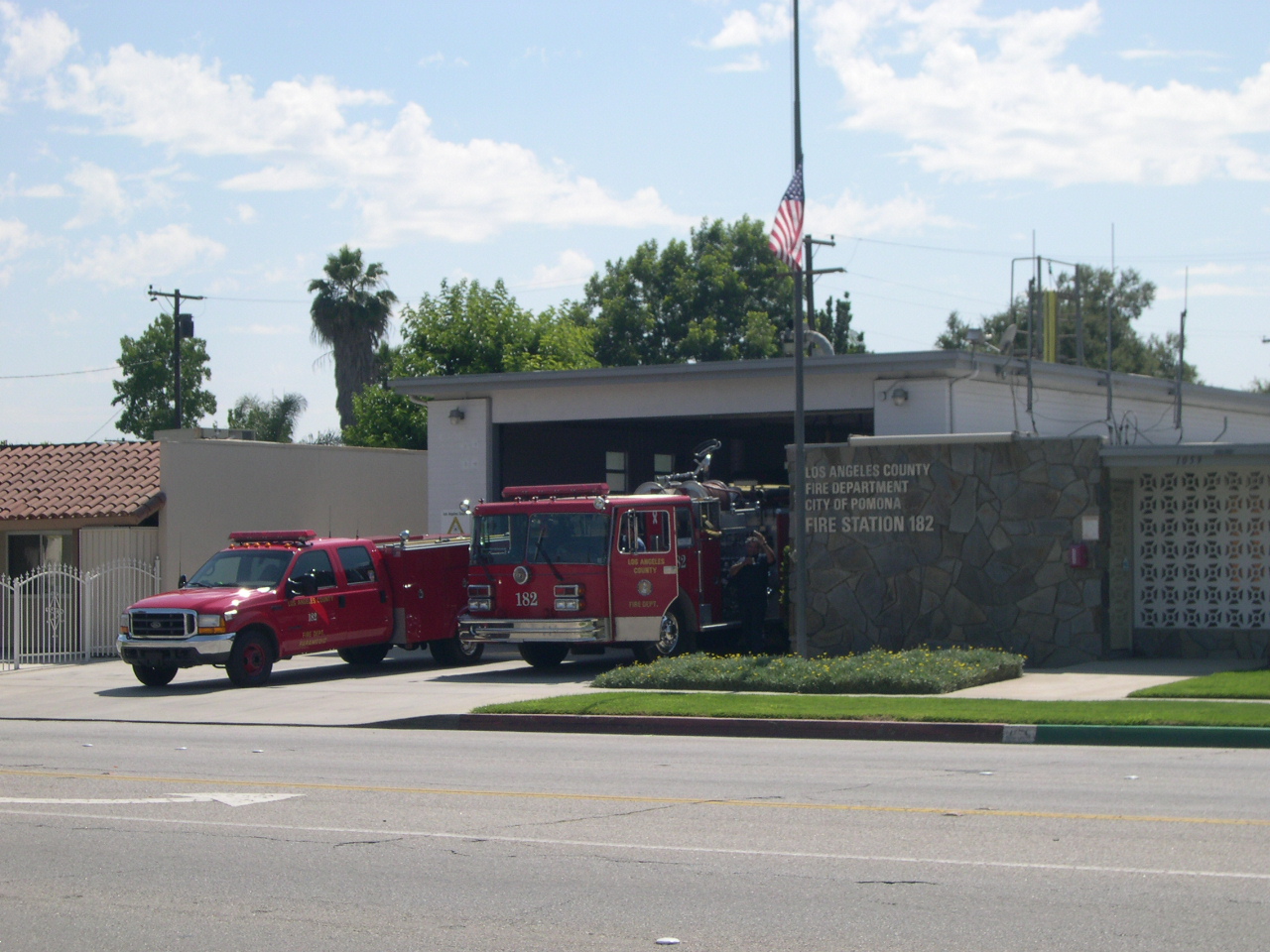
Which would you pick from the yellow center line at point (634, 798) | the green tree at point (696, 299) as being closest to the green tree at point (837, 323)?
the green tree at point (696, 299)

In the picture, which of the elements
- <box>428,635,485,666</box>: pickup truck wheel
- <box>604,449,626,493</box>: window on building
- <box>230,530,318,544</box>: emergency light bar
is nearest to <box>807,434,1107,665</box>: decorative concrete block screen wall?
<box>428,635,485,666</box>: pickup truck wheel

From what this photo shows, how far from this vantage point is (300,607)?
21.8 m

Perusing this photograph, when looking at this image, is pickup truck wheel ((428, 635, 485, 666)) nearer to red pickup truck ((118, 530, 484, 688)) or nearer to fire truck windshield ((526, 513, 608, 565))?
red pickup truck ((118, 530, 484, 688))

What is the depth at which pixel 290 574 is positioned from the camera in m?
21.8

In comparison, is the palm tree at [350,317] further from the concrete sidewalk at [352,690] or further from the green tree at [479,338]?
the concrete sidewalk at [352,690]

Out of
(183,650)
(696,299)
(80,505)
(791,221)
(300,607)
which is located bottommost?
(183,650)

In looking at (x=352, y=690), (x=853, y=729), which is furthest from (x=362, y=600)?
(x=853, y=729)

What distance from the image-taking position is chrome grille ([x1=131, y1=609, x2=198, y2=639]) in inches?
822

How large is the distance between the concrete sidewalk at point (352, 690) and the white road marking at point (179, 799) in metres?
5.54

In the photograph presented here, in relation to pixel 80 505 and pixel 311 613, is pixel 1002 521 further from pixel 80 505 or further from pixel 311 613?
pixel 80 505

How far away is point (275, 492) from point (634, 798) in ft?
70.2

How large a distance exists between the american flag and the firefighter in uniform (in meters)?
5.13

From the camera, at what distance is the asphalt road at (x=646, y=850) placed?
272 inches

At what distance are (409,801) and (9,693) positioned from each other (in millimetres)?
13363
